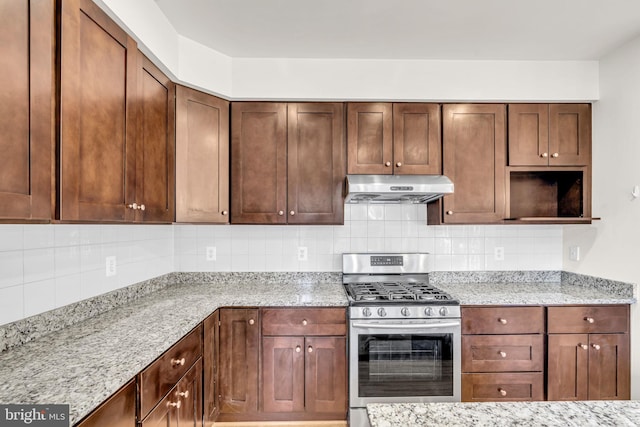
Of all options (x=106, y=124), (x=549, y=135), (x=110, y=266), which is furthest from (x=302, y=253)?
(x=549, y=135)

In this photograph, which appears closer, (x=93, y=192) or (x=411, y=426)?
(x=411, y=426)

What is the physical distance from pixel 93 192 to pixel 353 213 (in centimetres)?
197

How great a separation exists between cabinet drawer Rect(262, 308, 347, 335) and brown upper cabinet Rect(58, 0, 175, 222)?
955 millimetres

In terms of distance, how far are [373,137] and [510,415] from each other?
2.05 m

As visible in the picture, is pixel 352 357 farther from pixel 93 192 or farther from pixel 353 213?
pixel 93 192

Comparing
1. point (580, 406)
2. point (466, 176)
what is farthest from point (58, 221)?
point (466, 176)

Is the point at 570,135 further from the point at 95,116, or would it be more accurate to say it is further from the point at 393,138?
the point at 95,116

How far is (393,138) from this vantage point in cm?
263

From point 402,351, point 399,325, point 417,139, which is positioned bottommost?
point 402,351

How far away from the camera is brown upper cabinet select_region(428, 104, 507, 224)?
264cm

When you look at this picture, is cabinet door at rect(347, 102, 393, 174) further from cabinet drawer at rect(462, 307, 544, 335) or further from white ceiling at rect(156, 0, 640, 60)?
cabinet drawer at rect(462, 307, 544, 335)

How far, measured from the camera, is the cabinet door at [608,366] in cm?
232

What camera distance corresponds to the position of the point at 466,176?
2.64 meters

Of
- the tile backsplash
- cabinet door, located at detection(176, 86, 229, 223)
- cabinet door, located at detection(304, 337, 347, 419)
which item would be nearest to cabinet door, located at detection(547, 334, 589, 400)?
the tile backsplash
